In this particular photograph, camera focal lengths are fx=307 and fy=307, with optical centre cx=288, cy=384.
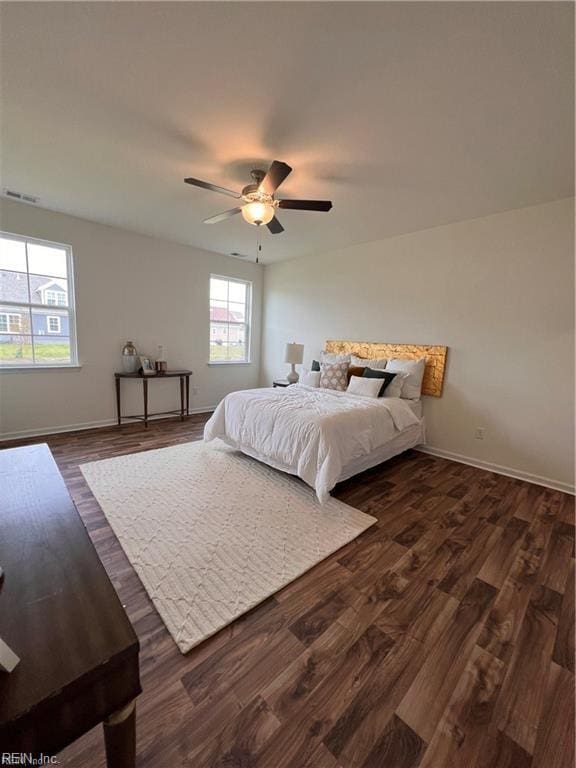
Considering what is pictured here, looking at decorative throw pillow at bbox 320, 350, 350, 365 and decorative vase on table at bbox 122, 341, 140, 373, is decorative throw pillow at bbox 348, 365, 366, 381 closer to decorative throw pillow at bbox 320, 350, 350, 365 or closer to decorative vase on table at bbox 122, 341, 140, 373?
decorative throw pillow at bbox 320, 350, 350, 365

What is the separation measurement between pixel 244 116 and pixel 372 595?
9.29 ft

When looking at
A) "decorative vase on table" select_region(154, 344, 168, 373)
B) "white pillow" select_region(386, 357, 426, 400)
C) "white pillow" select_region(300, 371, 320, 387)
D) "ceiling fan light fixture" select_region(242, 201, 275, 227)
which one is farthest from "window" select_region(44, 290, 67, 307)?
"white pillow" select_region(386, 357, 426, 400)

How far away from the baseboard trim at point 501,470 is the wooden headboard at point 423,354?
68cm

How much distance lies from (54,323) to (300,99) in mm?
3585

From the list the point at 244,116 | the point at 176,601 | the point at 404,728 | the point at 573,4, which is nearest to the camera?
the point at 404,728

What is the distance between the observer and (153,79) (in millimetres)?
1636

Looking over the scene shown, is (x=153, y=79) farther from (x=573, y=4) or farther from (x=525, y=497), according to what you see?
(x=525, y=497)

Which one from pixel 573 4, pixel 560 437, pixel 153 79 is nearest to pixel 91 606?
pixel 153 79

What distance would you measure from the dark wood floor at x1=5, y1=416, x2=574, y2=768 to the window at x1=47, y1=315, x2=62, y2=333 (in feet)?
8.91

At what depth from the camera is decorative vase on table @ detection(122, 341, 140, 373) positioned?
4156 millimetres

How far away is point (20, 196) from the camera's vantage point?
3141 mm

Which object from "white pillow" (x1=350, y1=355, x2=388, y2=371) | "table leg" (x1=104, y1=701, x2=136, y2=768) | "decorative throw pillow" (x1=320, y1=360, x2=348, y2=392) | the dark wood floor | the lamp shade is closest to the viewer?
"table leg" (x1=104, y1=701, x2=136, y2=768)

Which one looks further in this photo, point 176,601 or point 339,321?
point 339,321

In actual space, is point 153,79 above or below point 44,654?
above
